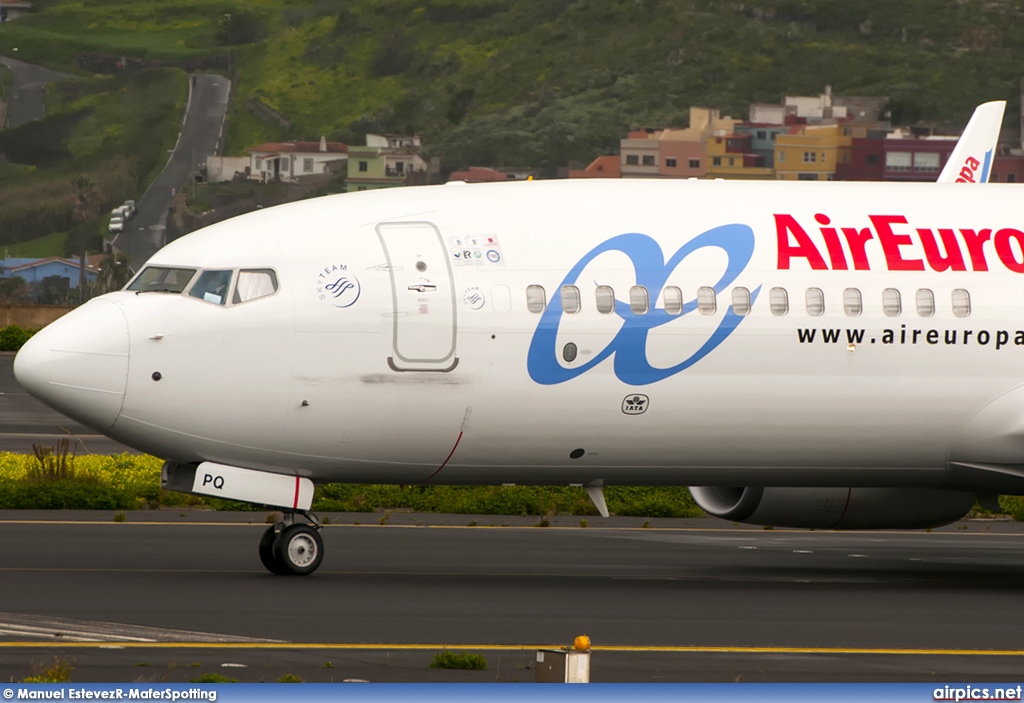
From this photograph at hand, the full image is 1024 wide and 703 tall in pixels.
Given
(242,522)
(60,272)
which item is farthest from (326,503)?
(60,272)

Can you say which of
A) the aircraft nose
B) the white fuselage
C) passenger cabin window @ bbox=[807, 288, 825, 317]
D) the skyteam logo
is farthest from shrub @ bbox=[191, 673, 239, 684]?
passenger cabin window @ bbox=[807, 288, 825, 317]

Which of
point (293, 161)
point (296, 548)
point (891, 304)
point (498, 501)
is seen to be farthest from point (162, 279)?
point (293, 161)

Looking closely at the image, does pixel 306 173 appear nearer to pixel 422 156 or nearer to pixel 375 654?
pixel 422 156

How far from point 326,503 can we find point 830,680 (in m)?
17.2

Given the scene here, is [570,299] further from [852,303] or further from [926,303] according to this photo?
[926,303]

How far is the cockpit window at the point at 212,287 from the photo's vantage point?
795 inches

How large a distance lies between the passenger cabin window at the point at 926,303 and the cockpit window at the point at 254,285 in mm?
7896

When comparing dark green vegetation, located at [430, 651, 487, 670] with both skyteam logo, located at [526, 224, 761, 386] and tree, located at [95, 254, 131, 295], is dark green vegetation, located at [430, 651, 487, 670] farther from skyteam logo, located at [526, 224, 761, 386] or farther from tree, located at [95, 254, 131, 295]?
tree, located at [95, 254, 131, 295]

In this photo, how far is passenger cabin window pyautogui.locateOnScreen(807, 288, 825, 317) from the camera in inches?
851

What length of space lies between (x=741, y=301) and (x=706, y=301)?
46cm

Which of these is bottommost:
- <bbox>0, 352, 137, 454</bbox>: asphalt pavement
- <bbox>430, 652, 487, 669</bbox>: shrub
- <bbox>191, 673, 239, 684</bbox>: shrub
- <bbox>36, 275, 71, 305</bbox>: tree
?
<bbox>0, 352, 137, 454</bbox>: asphalt pavement

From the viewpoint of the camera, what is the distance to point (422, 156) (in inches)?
7461

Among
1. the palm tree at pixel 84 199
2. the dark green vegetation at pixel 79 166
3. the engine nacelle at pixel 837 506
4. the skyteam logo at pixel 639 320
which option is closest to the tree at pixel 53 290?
the dark green vegetation at pixel 79 166

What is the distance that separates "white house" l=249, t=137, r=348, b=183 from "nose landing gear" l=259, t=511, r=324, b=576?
524 feet
